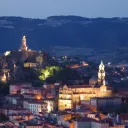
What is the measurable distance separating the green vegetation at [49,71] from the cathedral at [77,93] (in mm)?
6487

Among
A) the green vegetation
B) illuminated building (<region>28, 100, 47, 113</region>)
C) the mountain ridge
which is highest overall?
the mountain ridge

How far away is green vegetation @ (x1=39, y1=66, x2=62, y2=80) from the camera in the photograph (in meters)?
70.5

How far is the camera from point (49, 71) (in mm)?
71250

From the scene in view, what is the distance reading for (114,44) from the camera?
168 meters

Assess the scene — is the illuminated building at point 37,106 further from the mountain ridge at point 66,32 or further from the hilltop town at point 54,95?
the mountain ridge at point 66,32

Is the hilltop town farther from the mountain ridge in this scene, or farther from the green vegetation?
the mountain ridge

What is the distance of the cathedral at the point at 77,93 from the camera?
6062 cm

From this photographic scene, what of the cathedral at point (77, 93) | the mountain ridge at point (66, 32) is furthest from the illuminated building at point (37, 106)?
the mountain ridge at point (66, 32)

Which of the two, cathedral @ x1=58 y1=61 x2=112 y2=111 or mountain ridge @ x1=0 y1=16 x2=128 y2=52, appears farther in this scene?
mountain ridge @ x1=0 y1=16 x2=128 y2=52

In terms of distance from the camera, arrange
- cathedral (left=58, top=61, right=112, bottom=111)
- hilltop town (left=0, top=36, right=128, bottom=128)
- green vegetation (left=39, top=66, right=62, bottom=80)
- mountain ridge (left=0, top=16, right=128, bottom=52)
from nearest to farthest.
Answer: hilltop town (left=0, top=36, right=128, bottom=128)
cathedral (left=58, top=61, right=112, bottom=111)
green vegetation (left=39, top=66, right=62, bottom=80)
mountain ridge (left=0, top=16, right=128, bottom=52)

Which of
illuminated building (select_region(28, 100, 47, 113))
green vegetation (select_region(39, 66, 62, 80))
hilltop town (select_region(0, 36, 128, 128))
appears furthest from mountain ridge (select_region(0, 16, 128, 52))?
illuminated building (select_region(28, 100, 47, 113))

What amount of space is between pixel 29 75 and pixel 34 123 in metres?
18.8

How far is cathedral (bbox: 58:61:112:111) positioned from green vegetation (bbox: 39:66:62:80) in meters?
6.49

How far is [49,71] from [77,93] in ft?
31.0
